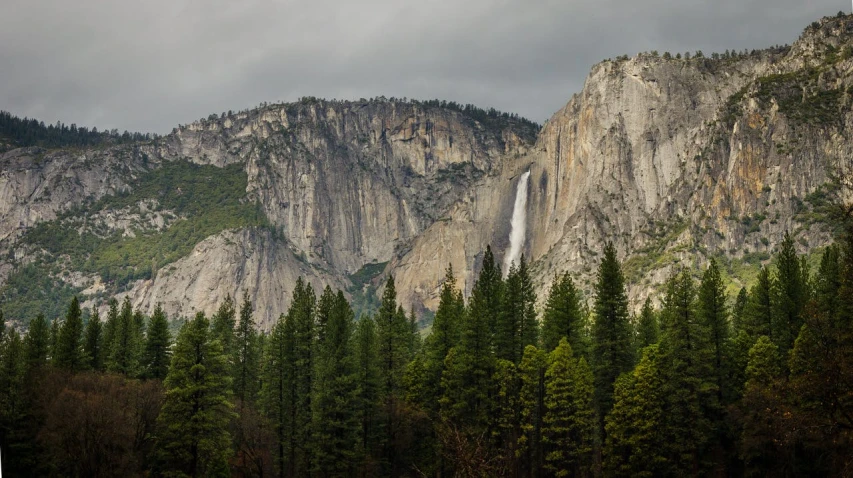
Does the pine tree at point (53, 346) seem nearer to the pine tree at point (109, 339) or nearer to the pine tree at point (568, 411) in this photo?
the pine tree at point (109, 339)

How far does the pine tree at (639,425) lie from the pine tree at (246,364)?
41526mm

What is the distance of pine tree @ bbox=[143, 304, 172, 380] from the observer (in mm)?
89062

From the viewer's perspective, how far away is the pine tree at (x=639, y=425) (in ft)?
216

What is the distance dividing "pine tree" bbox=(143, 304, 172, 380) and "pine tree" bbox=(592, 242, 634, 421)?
152ft

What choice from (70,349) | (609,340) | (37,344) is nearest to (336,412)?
(609,340)

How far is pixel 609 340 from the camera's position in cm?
7444

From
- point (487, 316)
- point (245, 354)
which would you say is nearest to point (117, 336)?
point (245, 354)

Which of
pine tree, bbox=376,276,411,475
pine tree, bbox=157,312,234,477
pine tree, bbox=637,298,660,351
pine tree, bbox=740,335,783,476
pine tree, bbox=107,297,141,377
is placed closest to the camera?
pine tree, bbox=157,312,234,477

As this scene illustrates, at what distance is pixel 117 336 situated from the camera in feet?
306

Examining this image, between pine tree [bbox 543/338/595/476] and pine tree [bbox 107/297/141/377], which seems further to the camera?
pine tree [bbox 107/297/141/377]

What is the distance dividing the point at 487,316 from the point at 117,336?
43127mm

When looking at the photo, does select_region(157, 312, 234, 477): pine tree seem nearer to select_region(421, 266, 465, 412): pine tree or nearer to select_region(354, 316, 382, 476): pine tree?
select_region(354, 316, 382, 476): pine tree

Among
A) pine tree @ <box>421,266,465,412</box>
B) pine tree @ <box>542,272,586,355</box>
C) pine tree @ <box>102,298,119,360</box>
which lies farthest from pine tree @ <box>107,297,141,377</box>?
pine tree @ <box>542,272,586,355</box>

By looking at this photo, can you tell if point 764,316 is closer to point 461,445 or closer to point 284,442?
point 284,442
